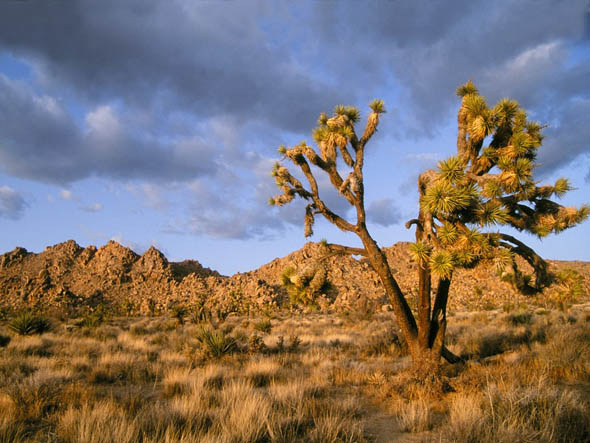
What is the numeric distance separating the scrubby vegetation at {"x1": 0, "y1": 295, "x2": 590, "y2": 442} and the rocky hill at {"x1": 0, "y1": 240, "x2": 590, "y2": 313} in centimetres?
2651

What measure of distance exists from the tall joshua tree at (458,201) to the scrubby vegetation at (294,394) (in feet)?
5.08

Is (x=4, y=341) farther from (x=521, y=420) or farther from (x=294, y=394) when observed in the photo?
(x=521, y=420)

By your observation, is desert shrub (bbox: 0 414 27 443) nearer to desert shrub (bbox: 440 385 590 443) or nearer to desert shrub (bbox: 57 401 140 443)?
desert shrub (bbox: 57 401 140 443)

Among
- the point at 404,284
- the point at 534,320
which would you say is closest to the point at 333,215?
the point at 534,320

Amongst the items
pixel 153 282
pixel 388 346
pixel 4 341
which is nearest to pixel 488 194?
pixel 388 346

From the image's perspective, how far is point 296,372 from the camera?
26.9 ft

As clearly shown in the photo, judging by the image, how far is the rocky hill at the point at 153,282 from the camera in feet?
133

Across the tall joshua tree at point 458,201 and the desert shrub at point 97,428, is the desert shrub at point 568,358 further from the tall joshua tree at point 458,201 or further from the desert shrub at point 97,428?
the desert shrub at point 97,428

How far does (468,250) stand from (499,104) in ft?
11.3

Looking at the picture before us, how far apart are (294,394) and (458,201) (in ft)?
15.0

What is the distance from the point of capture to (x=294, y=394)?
558 cm

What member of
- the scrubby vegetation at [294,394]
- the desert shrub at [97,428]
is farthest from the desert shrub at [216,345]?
the desert shrub at [97,428]

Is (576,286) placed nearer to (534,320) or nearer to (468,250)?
(468,250)

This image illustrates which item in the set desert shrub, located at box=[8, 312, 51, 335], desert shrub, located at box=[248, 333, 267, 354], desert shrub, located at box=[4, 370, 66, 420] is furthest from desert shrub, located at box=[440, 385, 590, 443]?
desert shrub, located at box=[8, 312, 51, 335]
